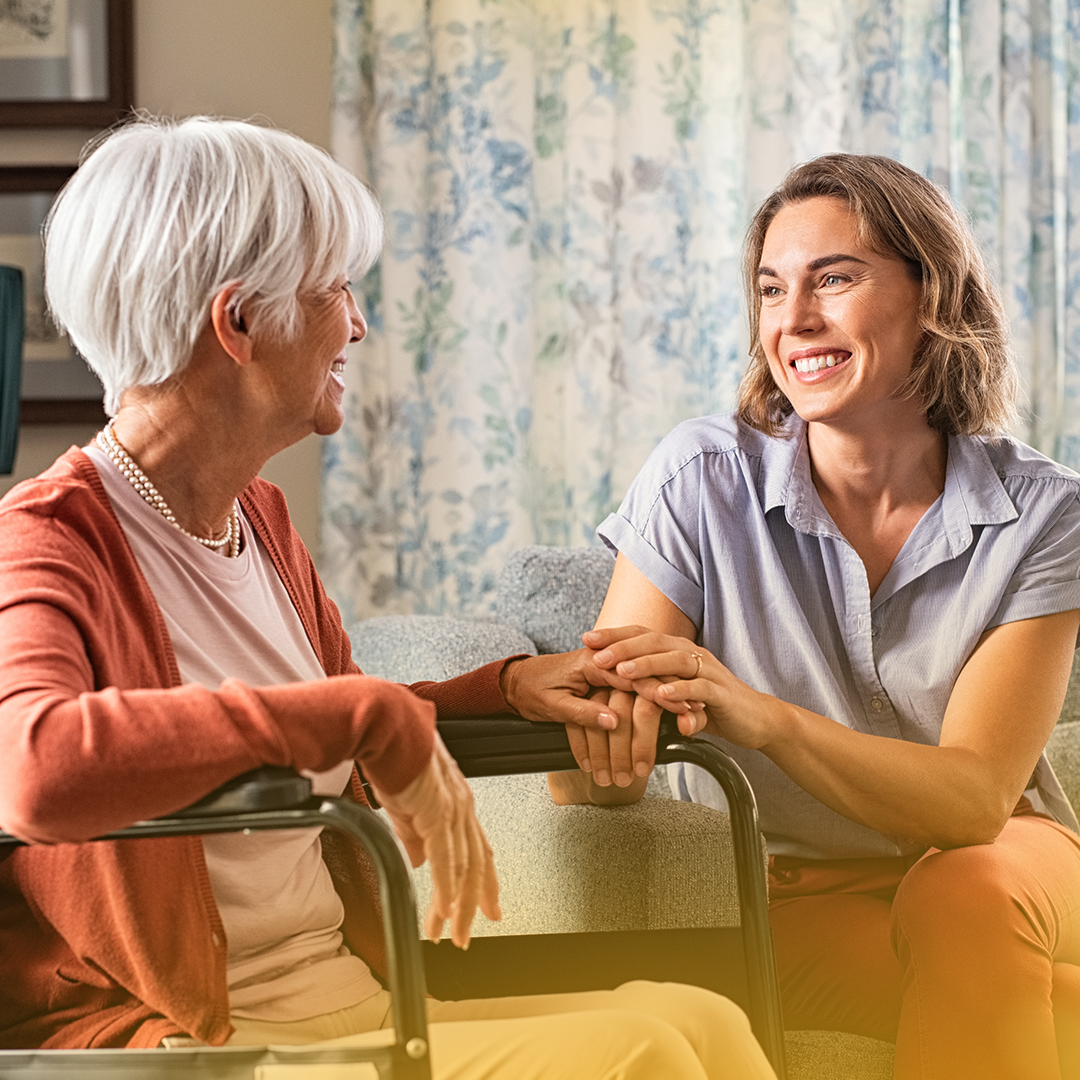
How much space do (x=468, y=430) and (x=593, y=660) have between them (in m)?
1.45

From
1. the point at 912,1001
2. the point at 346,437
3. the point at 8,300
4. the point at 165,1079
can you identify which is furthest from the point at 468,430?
the point at 165,1079

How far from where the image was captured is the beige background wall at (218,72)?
254 centimetres

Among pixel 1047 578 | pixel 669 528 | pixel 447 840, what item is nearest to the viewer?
pixel 447 840

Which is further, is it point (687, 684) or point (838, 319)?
point (838, 319)

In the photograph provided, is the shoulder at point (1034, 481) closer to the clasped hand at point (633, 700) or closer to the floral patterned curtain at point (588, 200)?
the clasped hand at point (633, 700)

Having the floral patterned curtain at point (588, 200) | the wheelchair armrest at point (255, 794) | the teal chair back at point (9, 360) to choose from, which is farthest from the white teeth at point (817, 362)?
the teal chair back at point (9, 360)

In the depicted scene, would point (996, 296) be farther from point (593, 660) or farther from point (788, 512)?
point (593, 660)

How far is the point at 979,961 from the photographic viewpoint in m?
1.10

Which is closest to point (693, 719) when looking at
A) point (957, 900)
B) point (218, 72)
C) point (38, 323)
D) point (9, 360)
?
point (957, 900)

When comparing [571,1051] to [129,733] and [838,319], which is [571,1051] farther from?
[838,319]

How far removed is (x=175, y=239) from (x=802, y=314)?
2.51 feet

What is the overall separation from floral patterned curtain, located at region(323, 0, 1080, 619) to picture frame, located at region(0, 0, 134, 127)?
1.56ft

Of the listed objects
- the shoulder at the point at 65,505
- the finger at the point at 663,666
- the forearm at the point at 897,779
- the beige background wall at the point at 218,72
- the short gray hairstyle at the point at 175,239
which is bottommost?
the forearm at the point at 897,779

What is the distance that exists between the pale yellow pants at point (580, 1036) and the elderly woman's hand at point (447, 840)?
0.10 meters
